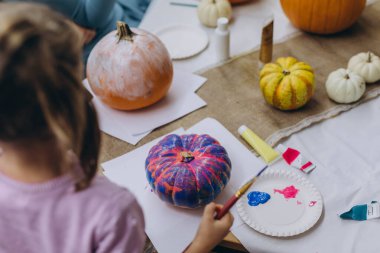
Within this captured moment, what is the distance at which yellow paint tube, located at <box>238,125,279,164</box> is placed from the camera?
1054mm

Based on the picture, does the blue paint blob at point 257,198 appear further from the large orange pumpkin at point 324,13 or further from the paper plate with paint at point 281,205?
the large orange pumpkin at point 324,13

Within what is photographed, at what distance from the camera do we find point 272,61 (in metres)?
1.34

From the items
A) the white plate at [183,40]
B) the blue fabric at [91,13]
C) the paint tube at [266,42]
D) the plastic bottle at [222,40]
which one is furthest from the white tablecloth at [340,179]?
the blue fabric at [91,13]

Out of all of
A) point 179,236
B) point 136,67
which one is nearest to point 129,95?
point 136,67

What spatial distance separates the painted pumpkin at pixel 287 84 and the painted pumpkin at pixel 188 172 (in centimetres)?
25

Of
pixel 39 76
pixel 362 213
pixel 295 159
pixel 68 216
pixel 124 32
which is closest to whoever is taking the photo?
pixel 39 76

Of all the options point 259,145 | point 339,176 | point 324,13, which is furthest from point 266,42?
point 339,176

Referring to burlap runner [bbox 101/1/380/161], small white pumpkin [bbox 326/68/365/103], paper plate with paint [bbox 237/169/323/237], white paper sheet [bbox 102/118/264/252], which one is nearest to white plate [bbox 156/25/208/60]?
burlap runner [bbox 101/1/380/161]

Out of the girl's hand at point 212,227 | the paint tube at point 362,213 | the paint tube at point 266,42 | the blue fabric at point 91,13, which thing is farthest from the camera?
the blue fabric at point 91,13

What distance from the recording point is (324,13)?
136 cm

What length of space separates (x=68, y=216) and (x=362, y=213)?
2.04 feet

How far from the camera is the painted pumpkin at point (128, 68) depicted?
114cm

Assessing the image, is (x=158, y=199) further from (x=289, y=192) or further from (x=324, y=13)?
(x=324, y=13)

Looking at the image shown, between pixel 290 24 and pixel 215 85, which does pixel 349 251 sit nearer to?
pixel 215 85
